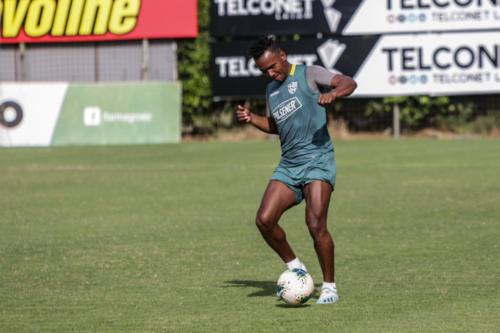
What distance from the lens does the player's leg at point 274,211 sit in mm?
10039

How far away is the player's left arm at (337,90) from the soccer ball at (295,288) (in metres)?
1.39

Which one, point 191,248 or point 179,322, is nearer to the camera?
point 179,322

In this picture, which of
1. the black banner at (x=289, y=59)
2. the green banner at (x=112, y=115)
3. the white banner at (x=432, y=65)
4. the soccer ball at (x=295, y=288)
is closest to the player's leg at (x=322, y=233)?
the soccer ball at (x=295, y=288)

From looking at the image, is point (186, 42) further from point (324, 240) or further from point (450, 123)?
point (324, 240)

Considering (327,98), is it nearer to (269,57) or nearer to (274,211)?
(269,57)

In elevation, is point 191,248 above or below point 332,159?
below

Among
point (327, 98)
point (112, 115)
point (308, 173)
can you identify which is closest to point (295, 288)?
point (308, 173)

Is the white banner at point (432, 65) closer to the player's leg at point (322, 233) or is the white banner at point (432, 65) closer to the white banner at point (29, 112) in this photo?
the white banner at point (29, 112)

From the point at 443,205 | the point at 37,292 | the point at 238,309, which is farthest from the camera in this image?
the point at 443,205

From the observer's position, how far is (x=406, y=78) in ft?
108

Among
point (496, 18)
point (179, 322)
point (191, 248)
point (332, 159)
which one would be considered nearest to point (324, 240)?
point (332, 159)

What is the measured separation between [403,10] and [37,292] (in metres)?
23.3

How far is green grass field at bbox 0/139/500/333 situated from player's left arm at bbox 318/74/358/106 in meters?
1.57

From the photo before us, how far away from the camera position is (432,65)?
107 ft
